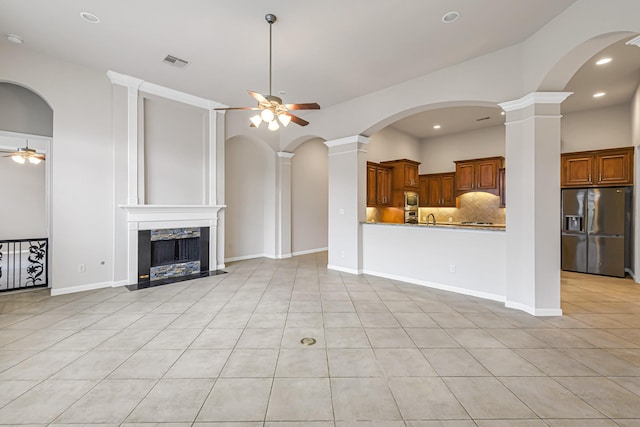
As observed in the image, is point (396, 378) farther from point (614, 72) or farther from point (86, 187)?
point (614, 72)

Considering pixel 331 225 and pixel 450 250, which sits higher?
pixel 331 225

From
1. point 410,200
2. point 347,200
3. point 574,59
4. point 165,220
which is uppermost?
point 574,59

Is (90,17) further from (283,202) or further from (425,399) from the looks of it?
(425,399)

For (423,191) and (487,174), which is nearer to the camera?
(487,174)

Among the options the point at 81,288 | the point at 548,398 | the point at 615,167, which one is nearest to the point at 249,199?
the point at 81,288

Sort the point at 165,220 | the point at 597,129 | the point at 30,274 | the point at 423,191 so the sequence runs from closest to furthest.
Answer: the point at 30,274 < the point at 165,220 < the point at 597,129 < the point at 423,191

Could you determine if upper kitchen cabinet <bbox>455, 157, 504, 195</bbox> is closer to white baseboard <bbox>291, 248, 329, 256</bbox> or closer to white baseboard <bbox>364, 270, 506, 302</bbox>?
white baseboard <bbox>364, 270, 506, 302</bbox>

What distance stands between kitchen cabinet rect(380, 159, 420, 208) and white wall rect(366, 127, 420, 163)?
11.3 inches

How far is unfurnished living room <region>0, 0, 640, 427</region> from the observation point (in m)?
2.12

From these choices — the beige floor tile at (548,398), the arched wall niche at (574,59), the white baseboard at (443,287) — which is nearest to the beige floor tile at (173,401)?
the beige floor tile at (548,398)

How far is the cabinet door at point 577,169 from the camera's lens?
19.2 ft

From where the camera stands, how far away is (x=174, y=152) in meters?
5.59

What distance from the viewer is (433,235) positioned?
4.81 metres

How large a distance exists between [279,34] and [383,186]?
473 centimetres
